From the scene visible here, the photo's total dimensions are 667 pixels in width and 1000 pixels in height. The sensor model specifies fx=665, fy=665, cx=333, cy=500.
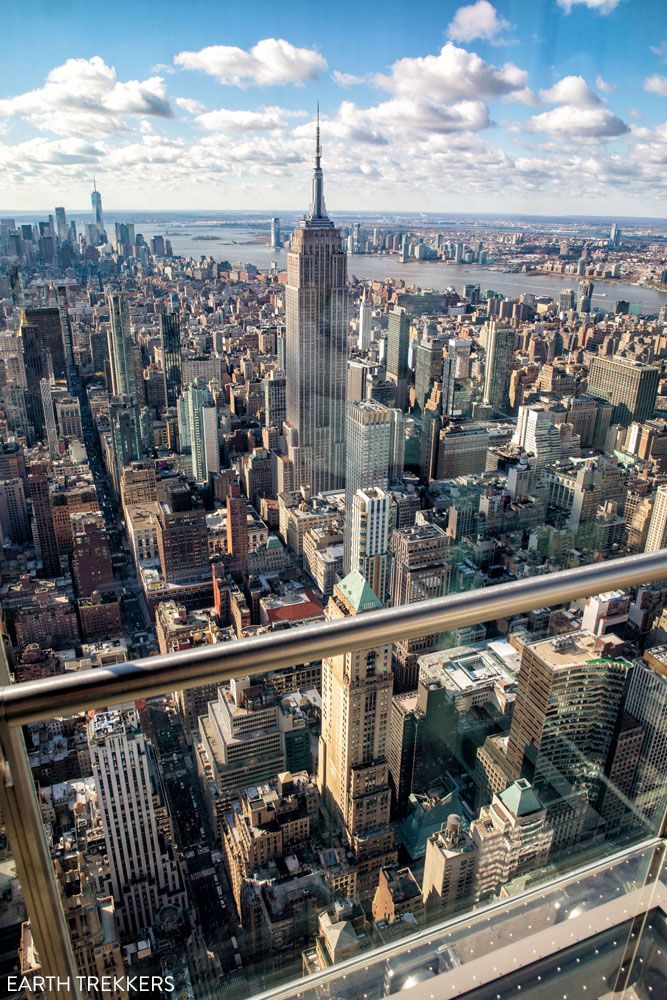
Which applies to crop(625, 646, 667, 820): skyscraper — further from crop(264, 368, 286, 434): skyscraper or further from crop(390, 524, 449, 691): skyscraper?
crop(264, 368, 286, 434): skyscraper

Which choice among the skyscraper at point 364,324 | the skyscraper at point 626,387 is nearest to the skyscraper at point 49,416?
the skyscraper at point 364,324

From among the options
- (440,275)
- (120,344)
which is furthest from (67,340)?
(440,275)

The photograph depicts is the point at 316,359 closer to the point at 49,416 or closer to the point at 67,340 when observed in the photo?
the point at 49,416

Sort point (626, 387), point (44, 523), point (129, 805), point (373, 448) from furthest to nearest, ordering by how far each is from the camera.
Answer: point (626, 387) → point (373, 448) → point (44, 523) → point (129, 805)

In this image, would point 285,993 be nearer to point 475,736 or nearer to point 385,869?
point 385,869

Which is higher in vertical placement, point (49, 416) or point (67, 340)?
point (67, 340)

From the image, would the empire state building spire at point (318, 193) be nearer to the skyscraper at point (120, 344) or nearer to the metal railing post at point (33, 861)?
the skyscraper at point (120, 344)
